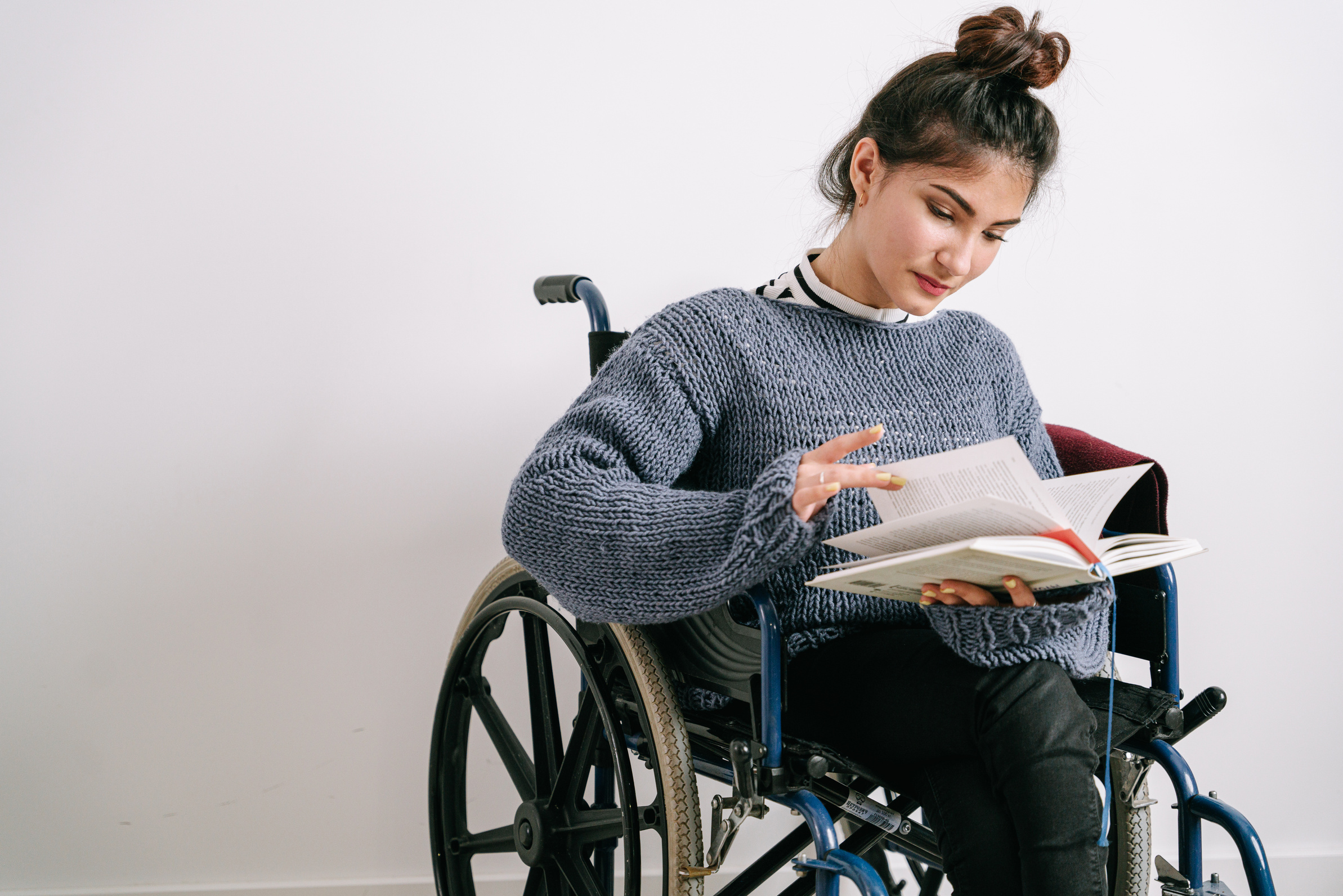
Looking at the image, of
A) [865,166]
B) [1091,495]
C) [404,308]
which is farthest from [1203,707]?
[404,308]

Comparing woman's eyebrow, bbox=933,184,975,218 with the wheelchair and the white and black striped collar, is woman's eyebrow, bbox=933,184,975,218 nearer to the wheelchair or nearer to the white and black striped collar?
the white and black striped collar

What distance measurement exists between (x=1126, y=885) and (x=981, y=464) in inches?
24.6

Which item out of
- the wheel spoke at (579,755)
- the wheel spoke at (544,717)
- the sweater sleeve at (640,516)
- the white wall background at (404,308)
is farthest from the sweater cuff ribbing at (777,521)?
the white wall background at (404,308)

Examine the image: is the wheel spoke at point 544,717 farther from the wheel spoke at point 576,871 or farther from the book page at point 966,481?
the book page at point 966,481

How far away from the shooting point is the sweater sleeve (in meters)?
0.82

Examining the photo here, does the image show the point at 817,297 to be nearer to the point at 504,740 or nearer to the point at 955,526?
the point at 955,526

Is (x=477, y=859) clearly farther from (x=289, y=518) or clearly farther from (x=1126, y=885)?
(x=1126, y=885)

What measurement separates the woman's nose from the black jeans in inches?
16.1

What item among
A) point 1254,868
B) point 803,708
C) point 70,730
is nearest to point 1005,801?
point 803,708

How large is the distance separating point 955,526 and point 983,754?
0.23 metres

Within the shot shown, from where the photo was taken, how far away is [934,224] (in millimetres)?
1025

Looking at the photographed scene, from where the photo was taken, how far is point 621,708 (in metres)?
1.11

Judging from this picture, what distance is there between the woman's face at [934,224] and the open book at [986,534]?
30cm

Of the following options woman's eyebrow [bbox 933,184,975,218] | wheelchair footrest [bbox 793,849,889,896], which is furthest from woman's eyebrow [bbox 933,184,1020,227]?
wheelchair footrest [bbox 793,849,889,896]
